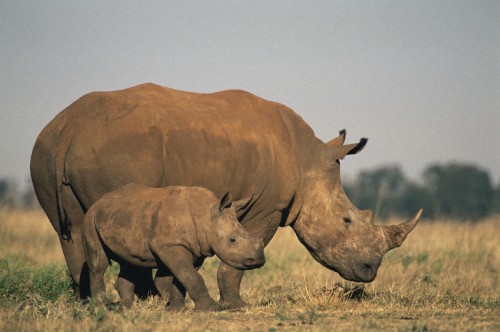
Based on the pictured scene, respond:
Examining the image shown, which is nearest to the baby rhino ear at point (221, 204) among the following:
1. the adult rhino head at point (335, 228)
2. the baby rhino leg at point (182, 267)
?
the baby rhino leg at point (182, 267)

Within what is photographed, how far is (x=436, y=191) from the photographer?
222 feet

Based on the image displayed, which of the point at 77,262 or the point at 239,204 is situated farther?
the point at 77,262

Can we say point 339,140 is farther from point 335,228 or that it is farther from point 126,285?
point 126,285

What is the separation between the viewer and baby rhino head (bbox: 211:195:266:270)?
27.8ft

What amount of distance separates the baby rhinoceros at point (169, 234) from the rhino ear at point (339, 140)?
2869 mm

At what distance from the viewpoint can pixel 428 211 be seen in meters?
62.4

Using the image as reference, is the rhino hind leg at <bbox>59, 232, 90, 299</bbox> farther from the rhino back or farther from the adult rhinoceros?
the rhino back

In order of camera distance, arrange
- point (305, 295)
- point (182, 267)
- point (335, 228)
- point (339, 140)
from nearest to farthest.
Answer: point (182, 267) < point (305, 295) < point (335, 228) < point (339, 140)

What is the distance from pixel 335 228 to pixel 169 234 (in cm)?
298

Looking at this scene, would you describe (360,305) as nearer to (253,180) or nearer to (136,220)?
(253,180)

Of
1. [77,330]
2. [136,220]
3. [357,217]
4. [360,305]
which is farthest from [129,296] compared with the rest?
[357,217]

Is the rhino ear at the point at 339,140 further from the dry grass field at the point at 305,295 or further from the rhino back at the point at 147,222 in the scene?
the rhino back at the point at 147,222

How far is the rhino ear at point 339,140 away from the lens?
1121cm

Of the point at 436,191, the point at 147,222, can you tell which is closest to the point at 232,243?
the point at 147,222
